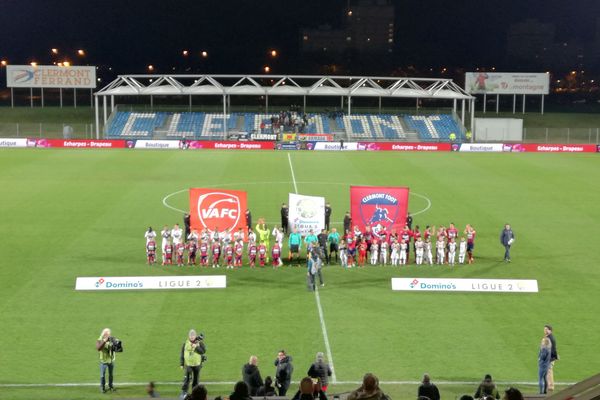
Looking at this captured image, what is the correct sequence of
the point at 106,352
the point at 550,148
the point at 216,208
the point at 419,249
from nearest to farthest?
the point at 106,352, the point at 419,249, the point at 216,208, the point at 550,148

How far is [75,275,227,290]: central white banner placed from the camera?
21047 mm

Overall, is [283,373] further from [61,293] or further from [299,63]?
[299,63]

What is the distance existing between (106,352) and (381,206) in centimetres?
1302

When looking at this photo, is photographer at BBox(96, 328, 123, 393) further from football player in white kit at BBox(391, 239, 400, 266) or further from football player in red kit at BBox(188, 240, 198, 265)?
football player in white kit at BBox(391, 239, 400, 266)

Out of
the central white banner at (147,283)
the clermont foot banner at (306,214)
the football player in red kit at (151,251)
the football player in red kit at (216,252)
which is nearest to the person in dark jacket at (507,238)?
the clermont foot banner at (306,214)

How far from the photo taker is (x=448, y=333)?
58.0 feet

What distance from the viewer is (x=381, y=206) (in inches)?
985

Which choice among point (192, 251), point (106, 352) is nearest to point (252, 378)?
point (106, 352)

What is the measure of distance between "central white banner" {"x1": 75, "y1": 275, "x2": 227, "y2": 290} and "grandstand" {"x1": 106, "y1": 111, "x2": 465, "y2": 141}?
48910 millimetres

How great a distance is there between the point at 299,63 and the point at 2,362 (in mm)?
125869

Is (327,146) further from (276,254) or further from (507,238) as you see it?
(276,254)

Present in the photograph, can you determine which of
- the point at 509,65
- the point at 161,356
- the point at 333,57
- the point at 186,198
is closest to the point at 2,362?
the point at 161,356

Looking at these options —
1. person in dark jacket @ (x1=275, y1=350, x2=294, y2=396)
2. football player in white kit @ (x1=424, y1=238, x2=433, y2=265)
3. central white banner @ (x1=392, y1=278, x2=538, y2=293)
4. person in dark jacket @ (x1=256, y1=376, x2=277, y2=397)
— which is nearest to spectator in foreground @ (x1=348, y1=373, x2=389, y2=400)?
person in dark jacket @ (x1=256, y1=376, x2=277, y2=397)

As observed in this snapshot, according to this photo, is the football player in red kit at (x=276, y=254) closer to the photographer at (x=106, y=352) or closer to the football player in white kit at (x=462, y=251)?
the football player in white kit at (x=462, y=251)
